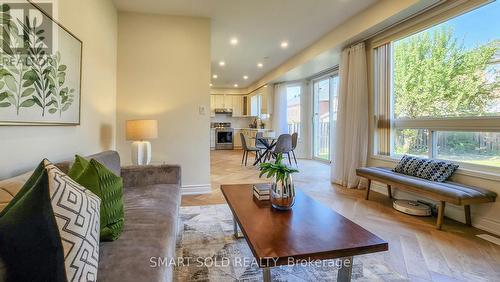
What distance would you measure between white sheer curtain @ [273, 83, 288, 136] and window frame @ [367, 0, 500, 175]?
3.70m

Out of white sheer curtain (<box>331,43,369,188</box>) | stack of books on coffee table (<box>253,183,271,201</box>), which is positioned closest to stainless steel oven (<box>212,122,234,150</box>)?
white sheer curtain (<box>331,43,369,188</box>)

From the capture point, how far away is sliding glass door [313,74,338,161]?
237 inches

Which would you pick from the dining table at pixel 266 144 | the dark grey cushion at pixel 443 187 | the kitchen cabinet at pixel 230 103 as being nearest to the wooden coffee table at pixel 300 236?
the dark grey cushion at pixel 443 187

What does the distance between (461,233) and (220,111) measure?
856 centimetres

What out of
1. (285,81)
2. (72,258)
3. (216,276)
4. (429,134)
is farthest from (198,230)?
(285,81)

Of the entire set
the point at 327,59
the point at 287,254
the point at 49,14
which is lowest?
the point at 287,254

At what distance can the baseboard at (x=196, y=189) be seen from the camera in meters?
3.65

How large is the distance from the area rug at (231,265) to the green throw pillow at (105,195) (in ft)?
1.89

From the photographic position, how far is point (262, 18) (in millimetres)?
3721

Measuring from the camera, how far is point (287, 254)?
3.62ft

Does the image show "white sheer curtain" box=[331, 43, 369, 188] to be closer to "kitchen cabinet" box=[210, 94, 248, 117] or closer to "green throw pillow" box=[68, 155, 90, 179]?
"green throw pillow" box=[68, 155, 90, 179]

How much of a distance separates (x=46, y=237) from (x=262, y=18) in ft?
12.2

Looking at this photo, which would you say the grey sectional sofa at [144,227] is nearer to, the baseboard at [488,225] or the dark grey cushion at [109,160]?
the dark grey cushion at [109,160]

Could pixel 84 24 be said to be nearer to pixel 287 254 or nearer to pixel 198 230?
pixel 198 230
